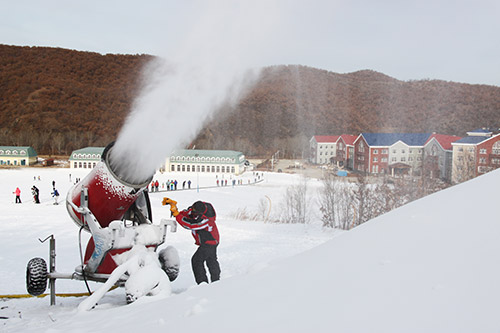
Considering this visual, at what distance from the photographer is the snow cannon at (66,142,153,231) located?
5.17 m

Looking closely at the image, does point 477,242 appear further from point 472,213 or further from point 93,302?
point 93,302

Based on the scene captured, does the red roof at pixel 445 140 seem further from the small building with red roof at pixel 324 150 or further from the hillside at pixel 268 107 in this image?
the small building with red roof at pixel 324 150

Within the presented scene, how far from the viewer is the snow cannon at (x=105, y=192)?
517cm

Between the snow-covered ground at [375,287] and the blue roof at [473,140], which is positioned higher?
the blue roof at [473,140]

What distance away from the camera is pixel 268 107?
109 meters

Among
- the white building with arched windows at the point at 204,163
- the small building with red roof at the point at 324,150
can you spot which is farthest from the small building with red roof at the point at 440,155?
the white building with arched windows at the point at 204,163

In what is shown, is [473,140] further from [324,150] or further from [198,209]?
[198,209]

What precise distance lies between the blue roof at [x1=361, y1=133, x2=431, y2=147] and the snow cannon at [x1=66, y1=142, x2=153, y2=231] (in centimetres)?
3563

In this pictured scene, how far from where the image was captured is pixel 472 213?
9.36ft

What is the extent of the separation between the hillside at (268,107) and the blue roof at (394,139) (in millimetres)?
10221

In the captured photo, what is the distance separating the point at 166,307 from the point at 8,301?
11.8ft

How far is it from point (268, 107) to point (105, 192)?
346 ft

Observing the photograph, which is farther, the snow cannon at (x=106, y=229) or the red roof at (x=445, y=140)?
the red roof at (x=445, y=140)

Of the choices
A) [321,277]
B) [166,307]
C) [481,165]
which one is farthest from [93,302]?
[481,165]
